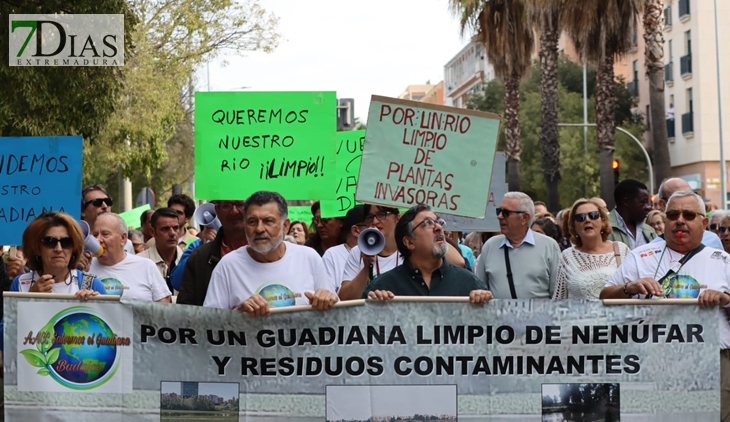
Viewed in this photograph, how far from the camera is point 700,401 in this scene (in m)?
5.69

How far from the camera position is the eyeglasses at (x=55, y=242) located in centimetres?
608

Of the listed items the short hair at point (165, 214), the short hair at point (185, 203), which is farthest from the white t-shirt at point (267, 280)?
the short hair at point (185, 203)

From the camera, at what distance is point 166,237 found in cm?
856

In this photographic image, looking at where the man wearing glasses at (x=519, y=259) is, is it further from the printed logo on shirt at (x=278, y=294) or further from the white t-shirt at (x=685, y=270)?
the printed logo on shirt at (x=278, y=294)

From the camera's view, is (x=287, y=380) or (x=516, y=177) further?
(x=516, y=177)

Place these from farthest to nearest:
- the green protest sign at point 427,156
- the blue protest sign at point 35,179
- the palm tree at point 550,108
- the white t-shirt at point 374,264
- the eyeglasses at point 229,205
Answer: the palm tree at point 550,108 < the blue protest sign at point 35,179 < the eyeglasses at point 229,205 < the green protest sign at point 427,156 < the white t-shirt at point 374,264

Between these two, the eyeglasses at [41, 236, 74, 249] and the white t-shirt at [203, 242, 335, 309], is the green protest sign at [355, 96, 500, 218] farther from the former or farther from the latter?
the eyeglasses at [41, 236, 74, 249]

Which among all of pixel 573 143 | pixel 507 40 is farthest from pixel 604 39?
pixel 573 143

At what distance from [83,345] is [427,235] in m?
1.80

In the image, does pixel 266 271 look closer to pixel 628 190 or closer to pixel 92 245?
pixel 92 245

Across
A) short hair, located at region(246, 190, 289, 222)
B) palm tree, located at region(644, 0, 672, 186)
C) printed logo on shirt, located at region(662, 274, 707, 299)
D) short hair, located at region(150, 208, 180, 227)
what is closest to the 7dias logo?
short hair, located at region(150, 208, 180, 227)

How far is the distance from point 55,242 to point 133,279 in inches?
32.4

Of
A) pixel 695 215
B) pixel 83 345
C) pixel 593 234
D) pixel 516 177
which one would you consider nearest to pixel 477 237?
pixel 593 234

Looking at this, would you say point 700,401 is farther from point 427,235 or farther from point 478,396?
point 427,235
